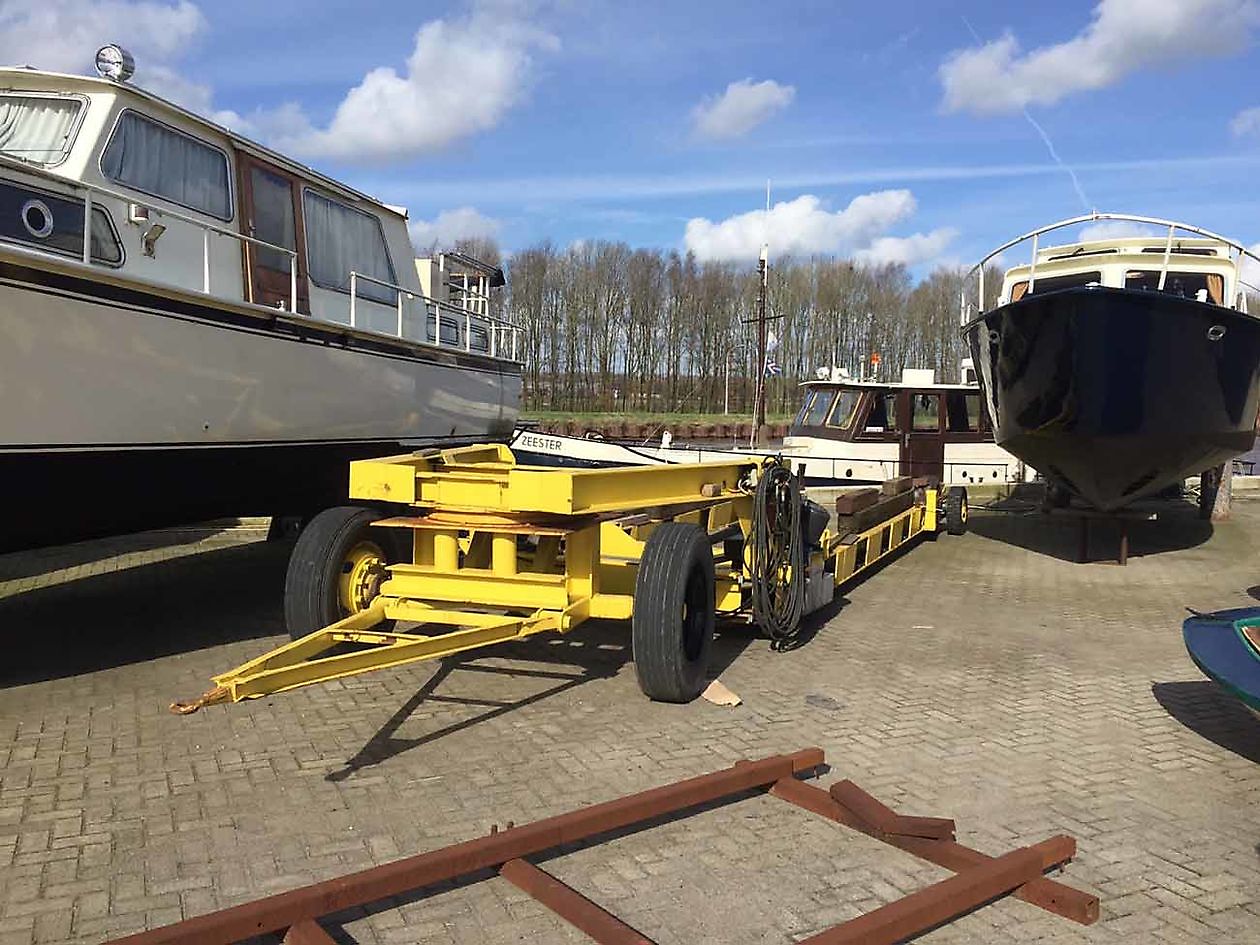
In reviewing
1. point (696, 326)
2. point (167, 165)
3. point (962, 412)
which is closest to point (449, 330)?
point (167, 165)

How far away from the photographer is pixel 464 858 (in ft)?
10.5

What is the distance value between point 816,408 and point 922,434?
5.52 ft

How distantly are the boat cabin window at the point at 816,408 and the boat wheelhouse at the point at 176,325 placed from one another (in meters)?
7.78

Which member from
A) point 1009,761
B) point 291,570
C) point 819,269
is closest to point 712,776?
point 1009,761

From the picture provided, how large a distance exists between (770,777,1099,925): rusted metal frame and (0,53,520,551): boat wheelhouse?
410 cm

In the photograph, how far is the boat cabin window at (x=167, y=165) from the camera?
6.21m

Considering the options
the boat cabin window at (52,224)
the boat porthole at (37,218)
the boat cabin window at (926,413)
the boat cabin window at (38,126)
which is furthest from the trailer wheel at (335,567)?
the boat cabin window at (926,413)

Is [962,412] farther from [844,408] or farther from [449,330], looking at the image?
[449,330]

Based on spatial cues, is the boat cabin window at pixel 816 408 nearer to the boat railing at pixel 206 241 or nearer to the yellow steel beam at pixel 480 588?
the boat railing at pixel 206 241

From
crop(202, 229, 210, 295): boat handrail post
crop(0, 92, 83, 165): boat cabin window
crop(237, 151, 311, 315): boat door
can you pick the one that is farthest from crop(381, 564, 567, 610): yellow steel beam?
crop(0, 92, 83, 165): boat cabin window

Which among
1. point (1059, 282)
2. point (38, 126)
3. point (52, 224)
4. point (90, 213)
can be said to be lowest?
point (52, 224)

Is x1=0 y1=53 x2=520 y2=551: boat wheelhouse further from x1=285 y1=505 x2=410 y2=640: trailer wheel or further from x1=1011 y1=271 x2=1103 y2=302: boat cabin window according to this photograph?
x1=1011 y1=271 x2=1103 y2=302: boat cabin window

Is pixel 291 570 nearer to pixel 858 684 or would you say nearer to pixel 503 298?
pixel 858 684

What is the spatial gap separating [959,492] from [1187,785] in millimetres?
8632
